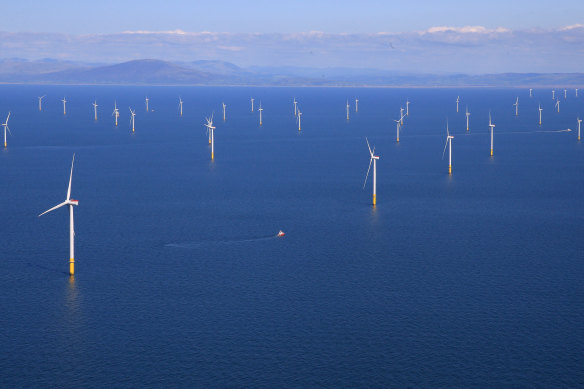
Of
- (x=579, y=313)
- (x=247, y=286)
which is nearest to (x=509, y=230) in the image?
(x=579, y=313)

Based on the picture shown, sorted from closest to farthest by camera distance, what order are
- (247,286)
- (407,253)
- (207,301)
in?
(207,301) → (247,286) → (407,253)

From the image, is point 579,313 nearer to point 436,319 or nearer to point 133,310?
point 436,319

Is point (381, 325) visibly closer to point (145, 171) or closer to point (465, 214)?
point (465, 214)

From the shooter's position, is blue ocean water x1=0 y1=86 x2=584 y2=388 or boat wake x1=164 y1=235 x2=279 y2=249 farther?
boat wake x1=164 y1=235 x2=279 y2=249

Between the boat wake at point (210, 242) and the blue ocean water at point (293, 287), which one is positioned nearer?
the blue ocean water at point (293, 287)

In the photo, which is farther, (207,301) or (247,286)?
(247,286)

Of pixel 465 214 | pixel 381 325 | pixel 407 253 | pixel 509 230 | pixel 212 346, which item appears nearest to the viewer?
pixel 212 346

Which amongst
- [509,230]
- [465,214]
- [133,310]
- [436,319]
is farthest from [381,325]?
[465,214]

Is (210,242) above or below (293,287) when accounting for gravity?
above

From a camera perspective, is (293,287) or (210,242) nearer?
(293,287)
